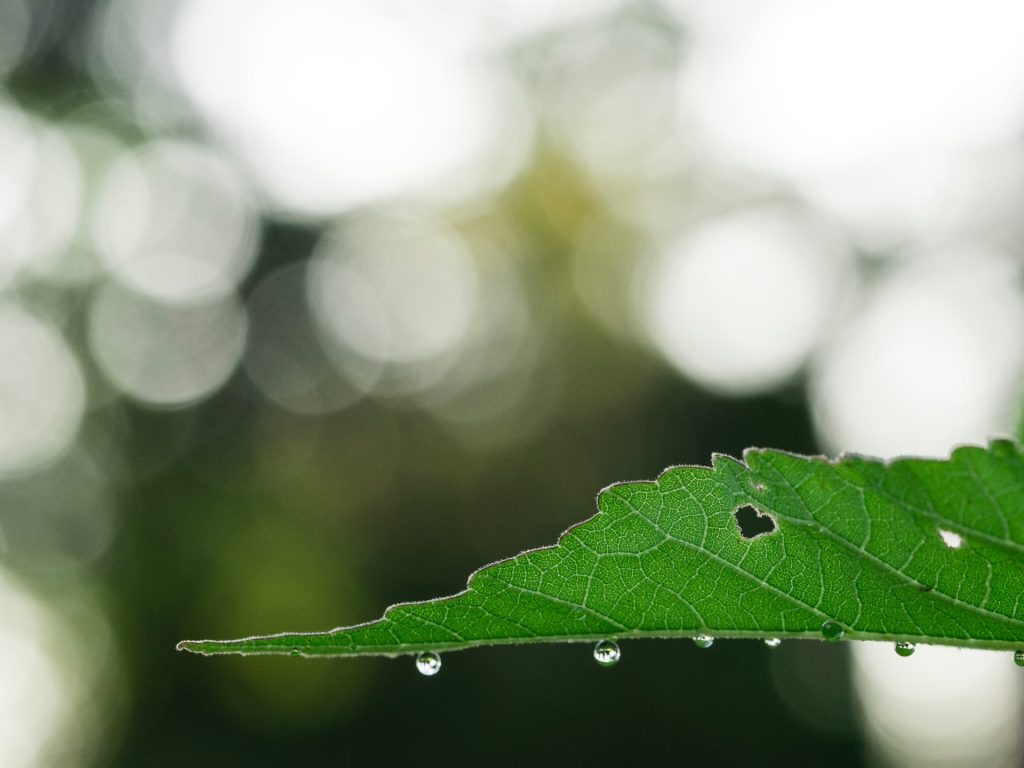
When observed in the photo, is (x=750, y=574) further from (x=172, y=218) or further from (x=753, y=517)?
(x=172, y=218)

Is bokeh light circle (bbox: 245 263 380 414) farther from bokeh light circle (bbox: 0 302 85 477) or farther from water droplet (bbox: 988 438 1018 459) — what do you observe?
water droplet (bbox: 988 438 1018 459)

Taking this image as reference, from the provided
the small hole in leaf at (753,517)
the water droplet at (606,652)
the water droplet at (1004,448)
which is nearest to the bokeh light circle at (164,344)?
the small hole in leaf at (753,517)

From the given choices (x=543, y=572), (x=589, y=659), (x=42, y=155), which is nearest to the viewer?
(x=543, y=572)

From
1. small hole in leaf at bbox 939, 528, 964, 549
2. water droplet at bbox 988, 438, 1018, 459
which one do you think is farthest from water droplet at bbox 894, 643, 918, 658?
water droplet at bbox 988, 438, 1018, 459

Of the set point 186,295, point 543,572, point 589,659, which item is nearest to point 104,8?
point 186,295

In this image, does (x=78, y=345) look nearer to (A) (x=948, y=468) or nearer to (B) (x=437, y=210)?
(B) (x=437, y=210)

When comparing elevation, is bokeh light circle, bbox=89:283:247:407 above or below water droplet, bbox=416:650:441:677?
above

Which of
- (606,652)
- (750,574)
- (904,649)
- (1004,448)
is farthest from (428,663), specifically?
(1004,448)
